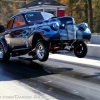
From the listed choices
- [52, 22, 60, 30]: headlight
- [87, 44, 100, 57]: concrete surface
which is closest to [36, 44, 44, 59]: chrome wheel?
[52, 22, 60, 30]: headlight

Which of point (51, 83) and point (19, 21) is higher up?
point (19, 21)

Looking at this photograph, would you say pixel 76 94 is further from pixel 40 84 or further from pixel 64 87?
pixel 40 84

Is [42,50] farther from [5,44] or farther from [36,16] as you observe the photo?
[5,44]

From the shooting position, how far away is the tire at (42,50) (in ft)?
30.0

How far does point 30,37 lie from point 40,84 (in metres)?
3.10

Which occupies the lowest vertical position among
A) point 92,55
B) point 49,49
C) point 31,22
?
point 92,55

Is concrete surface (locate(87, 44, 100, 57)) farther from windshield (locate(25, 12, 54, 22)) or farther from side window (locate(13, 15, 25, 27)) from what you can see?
side window (locate(13, 15, 25, 27))

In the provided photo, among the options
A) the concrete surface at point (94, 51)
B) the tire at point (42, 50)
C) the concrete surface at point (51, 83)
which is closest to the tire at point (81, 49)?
the concrete surface at point (51, 83)

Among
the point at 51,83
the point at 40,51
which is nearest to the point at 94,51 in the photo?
the point at 40,51

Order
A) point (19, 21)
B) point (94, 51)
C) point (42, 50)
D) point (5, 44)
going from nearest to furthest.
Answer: point (42, 50), point (19, 21), point (5, 44), point (94, 51)

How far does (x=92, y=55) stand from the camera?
43.6 feet

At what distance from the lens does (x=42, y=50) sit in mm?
9281

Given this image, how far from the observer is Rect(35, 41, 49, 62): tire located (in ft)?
30.0

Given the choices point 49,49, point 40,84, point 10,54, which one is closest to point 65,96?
point 40,84
